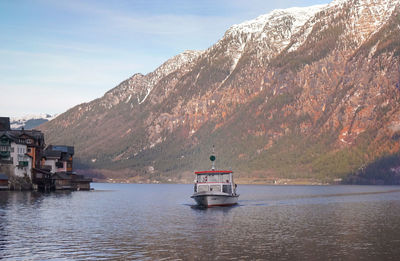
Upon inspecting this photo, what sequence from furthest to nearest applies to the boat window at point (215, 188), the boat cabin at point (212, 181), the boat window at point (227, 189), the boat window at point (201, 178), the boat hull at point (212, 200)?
the boat window at point (227, 189), the boat window at point (215, 188), the boat window at point (201, 178), the boat cabin at point (212, 181), the boat hull at point (212, 200)

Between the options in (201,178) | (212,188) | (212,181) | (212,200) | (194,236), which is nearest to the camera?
(194,236)

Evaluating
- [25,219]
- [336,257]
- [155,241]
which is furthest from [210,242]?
[25,219]

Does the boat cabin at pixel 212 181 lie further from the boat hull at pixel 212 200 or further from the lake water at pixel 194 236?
the lake water at pixel 194 236

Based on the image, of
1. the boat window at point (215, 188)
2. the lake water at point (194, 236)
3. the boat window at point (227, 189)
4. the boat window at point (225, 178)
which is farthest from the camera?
the boat window at point (227, 189)

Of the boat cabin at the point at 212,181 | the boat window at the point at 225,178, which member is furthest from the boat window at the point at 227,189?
the boat window at the point at 225,178

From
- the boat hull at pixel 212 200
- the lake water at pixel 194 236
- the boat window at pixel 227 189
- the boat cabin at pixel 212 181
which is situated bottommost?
the lake water at pixel 194 236

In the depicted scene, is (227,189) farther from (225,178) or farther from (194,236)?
(194,236)

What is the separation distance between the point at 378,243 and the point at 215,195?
214 ft

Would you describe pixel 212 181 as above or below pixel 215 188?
above

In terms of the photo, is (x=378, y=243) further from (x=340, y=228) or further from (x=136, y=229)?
(x=136, y=229)

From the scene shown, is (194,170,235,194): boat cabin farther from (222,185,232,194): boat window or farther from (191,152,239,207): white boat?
(222,185,232,194): boat window

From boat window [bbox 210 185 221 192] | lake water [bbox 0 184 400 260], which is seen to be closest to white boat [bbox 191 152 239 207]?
boat window [bbox 210 185 221 192]

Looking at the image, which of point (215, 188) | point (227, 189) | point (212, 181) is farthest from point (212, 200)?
point (227, 189)

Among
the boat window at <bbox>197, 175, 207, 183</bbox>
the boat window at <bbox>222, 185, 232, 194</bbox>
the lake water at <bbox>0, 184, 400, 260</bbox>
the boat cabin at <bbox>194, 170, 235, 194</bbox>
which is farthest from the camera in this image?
the boat window at <bbox>222, 185, 232, 194</bbox>
